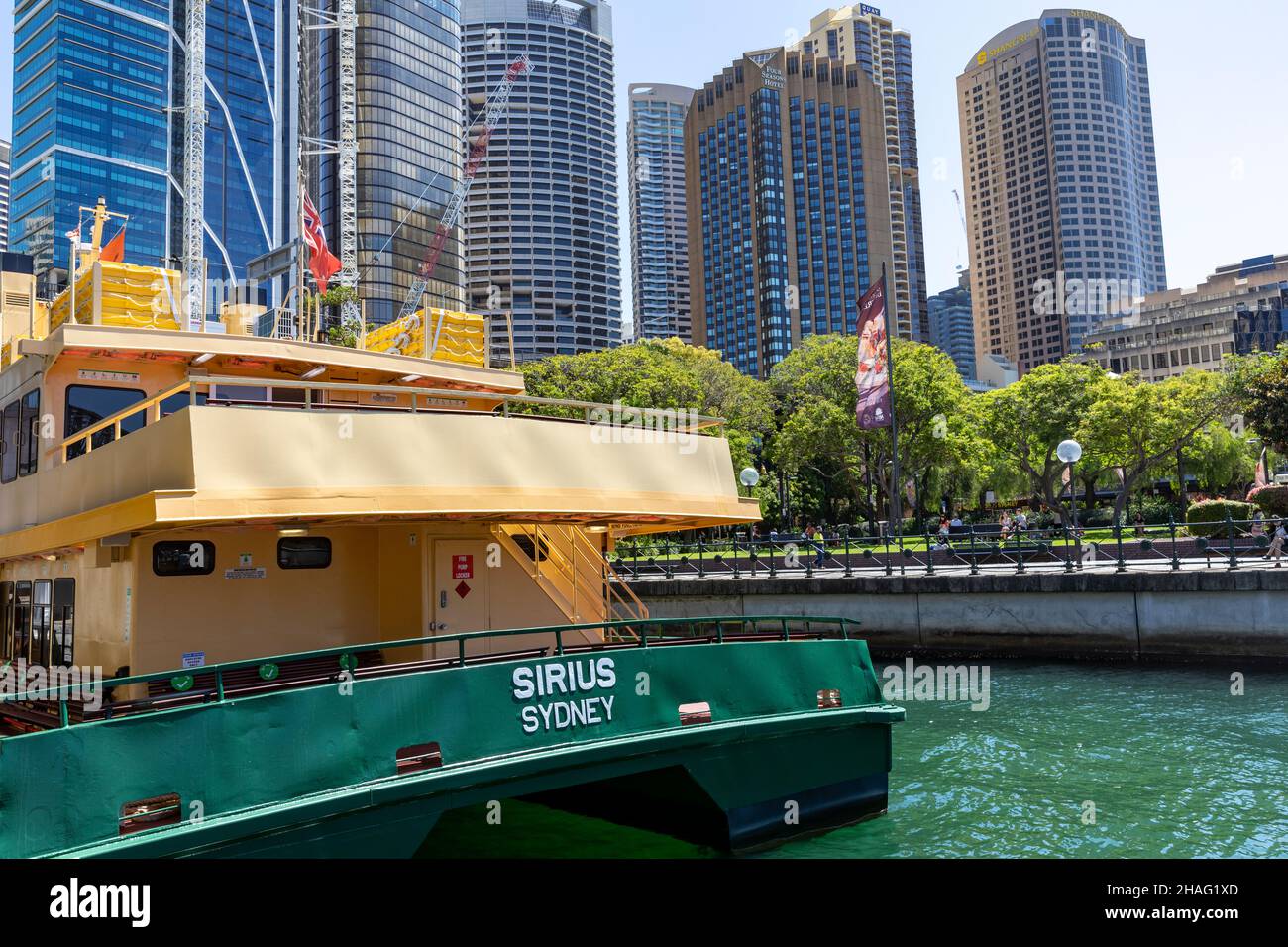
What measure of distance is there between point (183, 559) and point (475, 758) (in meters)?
3.46

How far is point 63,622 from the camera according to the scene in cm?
998

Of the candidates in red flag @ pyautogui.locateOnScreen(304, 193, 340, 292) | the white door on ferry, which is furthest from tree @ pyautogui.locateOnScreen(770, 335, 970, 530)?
the white door on ferry

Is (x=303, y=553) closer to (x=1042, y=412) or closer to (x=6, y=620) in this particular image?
(x=6, y=620)

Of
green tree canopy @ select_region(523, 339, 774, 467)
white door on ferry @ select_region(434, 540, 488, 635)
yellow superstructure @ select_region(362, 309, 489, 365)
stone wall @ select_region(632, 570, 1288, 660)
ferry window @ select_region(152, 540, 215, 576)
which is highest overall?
green tree canopy @ select_region(523, 339, 774, 467)

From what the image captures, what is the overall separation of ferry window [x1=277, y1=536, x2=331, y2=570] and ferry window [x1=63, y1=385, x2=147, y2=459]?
2361 mm

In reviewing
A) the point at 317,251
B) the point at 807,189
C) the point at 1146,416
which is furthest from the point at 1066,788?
the point at 807,189

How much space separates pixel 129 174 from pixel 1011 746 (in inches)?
6711

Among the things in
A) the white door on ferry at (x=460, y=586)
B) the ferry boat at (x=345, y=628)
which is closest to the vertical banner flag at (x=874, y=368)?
the ferry boat at (x=345, y=628)

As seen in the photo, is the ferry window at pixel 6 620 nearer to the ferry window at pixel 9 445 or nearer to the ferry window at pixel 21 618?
the ferry window at pixel 21 618

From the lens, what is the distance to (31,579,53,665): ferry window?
34.0 ft

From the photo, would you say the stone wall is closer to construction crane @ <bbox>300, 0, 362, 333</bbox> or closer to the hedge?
the hedge

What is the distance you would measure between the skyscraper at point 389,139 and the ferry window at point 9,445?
142 m

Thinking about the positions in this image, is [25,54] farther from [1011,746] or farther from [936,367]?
[1011,746]
